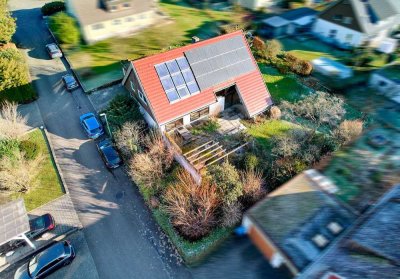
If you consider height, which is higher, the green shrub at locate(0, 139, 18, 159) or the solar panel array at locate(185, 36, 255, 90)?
the solar panel array at locate(185, 36, 255, 90)

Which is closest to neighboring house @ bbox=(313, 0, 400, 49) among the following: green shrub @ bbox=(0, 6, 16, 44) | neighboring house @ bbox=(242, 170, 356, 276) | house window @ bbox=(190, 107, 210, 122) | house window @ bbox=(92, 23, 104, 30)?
house window @ bbox=(190, 107, 210, 122)

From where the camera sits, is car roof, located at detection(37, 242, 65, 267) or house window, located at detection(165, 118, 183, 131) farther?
house window, located at detection(165, 118, 183, 131)

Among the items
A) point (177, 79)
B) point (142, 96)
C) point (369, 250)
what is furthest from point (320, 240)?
point (142, 96)

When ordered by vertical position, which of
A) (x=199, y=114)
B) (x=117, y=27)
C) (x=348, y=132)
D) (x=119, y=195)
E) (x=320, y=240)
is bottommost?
(x=119, y=195)

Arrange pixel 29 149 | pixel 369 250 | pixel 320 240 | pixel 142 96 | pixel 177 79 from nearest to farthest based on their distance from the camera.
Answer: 1. pixel 369 250
2. pixel 320 240
3. pixel 29 149
4. pixel 177 79
5. pixel 142 96

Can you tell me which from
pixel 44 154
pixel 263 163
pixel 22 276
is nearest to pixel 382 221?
pixel 263 163

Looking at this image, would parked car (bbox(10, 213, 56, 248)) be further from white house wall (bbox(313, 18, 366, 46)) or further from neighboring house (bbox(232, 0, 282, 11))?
neighboring house (bbox(232, 0, 282, 11))

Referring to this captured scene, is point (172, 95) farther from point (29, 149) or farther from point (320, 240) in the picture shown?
point (320, 240)

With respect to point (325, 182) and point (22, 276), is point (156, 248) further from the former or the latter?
point (325, 182)
